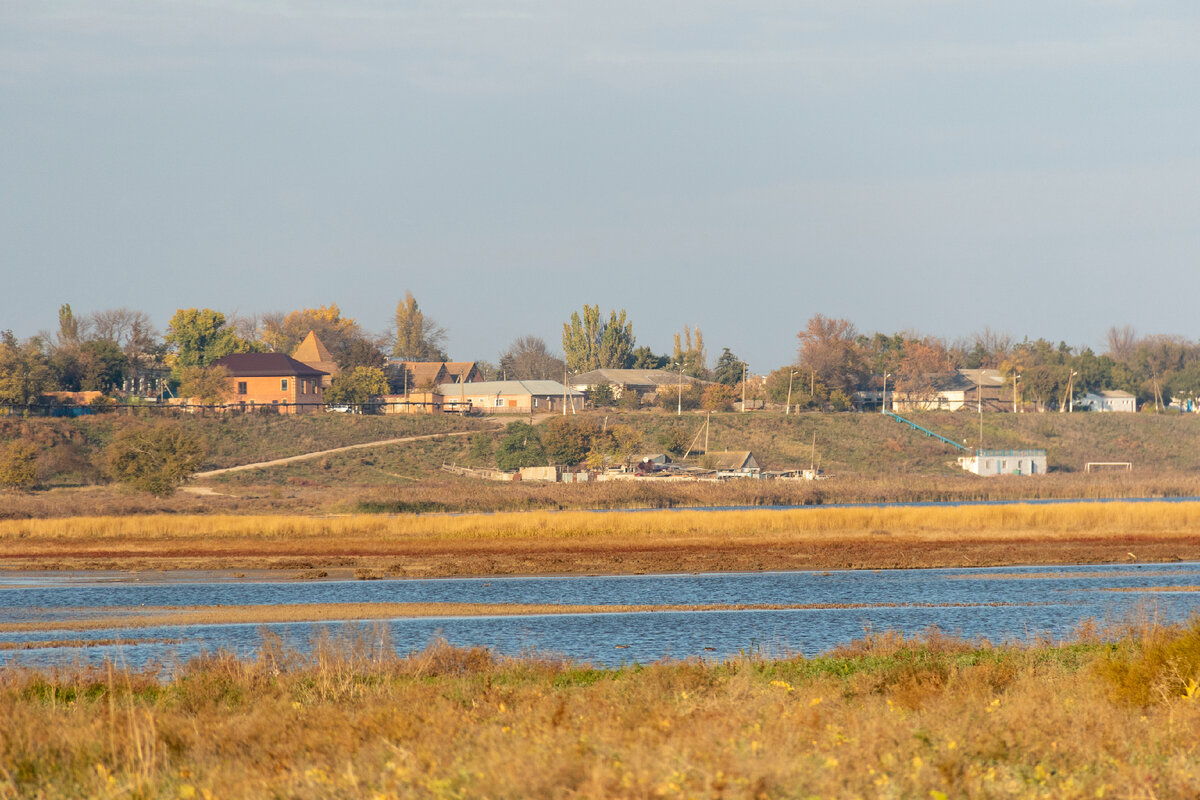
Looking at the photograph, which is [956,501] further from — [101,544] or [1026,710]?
[1026,710]

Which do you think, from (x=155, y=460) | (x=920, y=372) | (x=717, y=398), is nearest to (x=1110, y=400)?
(x=920, y=372)

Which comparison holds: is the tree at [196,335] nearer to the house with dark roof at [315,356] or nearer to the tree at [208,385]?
the house with dark roof at [315,356]

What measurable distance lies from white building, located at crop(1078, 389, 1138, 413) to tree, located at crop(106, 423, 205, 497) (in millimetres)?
113696

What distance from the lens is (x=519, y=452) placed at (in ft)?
320

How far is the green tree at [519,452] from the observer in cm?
9675

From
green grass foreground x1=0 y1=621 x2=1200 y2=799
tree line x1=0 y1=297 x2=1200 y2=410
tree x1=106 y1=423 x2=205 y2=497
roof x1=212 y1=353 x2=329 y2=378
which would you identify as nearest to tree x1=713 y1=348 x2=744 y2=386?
tree line x1=0 y1=297 x2=1200 y2=410

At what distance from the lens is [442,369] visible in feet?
520

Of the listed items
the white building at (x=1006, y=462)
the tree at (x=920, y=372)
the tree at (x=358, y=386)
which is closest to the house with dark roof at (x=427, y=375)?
the tree at (x=358, y=386)

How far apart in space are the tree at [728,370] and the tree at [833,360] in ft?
45.1

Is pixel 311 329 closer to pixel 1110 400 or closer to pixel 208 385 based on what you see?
pixel 208 385

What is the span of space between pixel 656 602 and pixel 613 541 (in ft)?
53.6

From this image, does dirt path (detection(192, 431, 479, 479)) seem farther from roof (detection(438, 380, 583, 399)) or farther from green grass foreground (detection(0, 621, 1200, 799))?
green grass foreground (detection(0, 621, 1200, 799))

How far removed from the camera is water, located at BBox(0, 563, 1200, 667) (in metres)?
23.4

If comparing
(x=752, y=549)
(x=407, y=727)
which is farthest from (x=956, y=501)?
(x=407, y=727)
